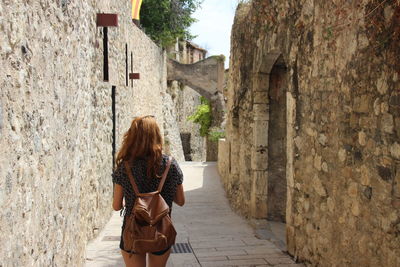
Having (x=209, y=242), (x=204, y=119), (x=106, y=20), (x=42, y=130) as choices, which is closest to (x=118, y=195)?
(x=42, y=130)

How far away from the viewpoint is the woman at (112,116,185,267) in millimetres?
2742

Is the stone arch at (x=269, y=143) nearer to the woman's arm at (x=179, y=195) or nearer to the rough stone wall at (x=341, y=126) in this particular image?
the rough stone wall at (x=341, y=126)

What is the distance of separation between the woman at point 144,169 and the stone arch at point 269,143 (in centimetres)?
393

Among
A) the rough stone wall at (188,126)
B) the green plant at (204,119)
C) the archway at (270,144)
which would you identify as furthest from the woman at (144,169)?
the rough stone wall at (188,126)

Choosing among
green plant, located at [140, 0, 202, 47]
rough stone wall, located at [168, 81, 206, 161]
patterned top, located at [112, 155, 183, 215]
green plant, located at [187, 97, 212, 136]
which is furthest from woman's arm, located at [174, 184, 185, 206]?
rough stone wall, located at [168, 81, 206, 161]

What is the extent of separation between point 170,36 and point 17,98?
1937 cm

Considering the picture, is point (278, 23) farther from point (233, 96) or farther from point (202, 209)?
point (202, 209)

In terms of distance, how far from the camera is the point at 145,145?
277 cm

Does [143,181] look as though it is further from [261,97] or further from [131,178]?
[261,97]

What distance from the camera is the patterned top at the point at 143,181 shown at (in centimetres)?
274

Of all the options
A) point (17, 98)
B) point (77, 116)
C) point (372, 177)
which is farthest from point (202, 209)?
point (17, 98)

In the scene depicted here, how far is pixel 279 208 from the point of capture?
22.4ft

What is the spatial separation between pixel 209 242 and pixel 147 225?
292 centimetres

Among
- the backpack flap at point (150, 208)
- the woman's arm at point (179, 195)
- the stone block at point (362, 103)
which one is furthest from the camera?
the stone block at point (362, 103)
